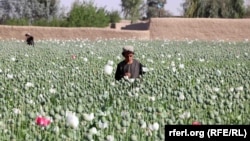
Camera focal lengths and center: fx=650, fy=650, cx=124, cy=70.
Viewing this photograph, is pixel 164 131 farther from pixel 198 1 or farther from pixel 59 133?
pixel 198 1

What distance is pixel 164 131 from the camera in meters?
4.79

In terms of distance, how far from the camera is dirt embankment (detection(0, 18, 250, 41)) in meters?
30.8

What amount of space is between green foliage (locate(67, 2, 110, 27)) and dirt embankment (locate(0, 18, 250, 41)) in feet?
19.1

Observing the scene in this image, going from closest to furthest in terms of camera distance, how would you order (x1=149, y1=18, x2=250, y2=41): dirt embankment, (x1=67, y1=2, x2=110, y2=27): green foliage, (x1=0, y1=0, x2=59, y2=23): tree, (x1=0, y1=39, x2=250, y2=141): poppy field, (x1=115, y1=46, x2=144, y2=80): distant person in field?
(x1=0, y1=39, x2=250, y2=141): poppy field → (x1=115, y1=46, x2=144, y2=80): distant person in field → (x1=149, y1=18, x2=250, y2=41): dirt embankment → (x1=67, y1=2, x2=110, y2=27): green foliage → (x1=0, y1=0, x2=59, y2=23): tree

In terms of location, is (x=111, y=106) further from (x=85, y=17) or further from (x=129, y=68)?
(x=85, y=17)

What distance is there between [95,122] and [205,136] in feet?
3.84

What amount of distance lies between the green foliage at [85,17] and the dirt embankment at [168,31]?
19.1ft

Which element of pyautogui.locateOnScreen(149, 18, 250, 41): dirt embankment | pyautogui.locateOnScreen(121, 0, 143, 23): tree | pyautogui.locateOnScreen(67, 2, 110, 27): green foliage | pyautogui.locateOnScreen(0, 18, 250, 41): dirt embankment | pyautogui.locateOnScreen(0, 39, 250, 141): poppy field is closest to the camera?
pyautogui.locateOnScreen(0, 39, 250, 141): poppy field

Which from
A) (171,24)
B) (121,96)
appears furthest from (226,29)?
(121,96)

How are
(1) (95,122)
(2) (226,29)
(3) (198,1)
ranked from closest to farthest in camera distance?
1. (1) (95,122)
2. (2) (226,29)
3. (3) (198,1)

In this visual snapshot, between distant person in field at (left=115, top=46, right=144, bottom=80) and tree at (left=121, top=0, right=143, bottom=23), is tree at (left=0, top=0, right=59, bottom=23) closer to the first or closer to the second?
tree at (left=121, top=0, right=143, bottom=23)

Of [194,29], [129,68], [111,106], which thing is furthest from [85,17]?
[111,106]

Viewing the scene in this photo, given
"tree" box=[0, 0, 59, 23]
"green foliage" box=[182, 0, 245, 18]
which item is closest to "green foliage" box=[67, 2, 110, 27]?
"tree" box=[0, 0, 59, 23]

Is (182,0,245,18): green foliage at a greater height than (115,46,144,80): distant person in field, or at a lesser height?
lesser
